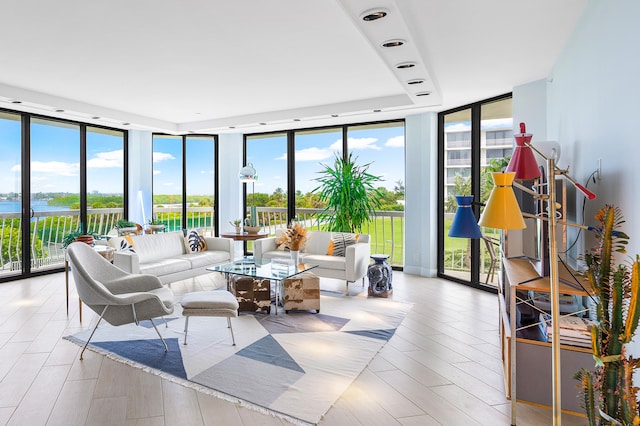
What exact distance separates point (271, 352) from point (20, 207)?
206 inches

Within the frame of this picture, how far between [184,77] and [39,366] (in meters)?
3.22

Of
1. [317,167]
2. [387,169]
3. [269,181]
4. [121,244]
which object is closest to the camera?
[121,244]

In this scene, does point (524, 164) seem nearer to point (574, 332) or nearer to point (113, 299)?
point (574, 332)

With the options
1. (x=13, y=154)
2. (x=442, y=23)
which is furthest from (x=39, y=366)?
(x=13, y=154)

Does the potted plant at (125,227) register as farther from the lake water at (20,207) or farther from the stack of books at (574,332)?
the stack of books at (574,332)

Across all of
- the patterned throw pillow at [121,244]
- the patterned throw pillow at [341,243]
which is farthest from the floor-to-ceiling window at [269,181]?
the patterned throw pillow at [121,244]

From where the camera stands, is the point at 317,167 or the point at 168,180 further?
the point at 168,180

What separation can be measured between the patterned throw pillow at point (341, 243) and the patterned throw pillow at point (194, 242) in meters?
1.93

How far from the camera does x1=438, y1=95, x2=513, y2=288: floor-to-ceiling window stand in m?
5.33

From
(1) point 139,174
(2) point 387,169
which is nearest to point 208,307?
Result: (2) point 387,169

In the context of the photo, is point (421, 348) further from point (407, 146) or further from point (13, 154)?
point (13, 154)

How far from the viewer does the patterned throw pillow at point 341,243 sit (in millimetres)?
5719

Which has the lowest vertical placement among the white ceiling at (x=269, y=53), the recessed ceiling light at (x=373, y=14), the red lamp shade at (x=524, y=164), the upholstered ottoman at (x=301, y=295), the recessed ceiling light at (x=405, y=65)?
the upholstered ottoman at (x=301, y=295)

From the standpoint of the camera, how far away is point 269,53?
388cm
